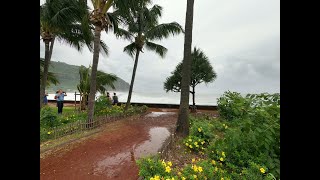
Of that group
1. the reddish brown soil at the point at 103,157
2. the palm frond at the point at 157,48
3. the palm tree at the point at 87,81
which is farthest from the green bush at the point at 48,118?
the palm frond at the point at 157,48

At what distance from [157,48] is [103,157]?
1505 cm

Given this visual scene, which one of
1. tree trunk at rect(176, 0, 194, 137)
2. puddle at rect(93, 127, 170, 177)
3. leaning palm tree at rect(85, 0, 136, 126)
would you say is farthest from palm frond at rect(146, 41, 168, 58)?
puddle at rect(93, 127, 170, 177)

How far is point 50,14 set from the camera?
12.5 metres

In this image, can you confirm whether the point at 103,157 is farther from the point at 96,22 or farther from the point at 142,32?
the point at 142,32

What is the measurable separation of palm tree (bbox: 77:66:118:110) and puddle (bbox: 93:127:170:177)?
11.6 metres

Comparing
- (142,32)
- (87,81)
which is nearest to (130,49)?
(142,32)

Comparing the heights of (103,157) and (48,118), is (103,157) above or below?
below

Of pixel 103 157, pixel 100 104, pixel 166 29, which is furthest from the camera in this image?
pixel 166 29

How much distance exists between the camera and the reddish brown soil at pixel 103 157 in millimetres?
5965

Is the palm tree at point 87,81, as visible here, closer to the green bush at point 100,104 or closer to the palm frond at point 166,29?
the green bush at point 100,104

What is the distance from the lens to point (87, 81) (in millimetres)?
20234
